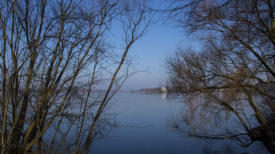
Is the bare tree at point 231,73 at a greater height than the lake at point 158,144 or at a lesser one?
greater

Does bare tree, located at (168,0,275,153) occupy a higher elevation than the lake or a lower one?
higher

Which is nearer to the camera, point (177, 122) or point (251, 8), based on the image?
point (251, 8)

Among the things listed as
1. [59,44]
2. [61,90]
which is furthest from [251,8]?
[61,90]

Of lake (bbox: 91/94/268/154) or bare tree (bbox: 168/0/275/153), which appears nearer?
bare tree (bbox: 168/0/275/153)

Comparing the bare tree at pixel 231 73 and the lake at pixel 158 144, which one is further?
the lake at pixel 158 144

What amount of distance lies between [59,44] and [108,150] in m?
6.78

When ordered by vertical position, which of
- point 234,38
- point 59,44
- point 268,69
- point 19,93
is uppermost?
point 234,38

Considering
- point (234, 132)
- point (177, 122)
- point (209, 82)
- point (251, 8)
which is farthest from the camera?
point (177, 122)

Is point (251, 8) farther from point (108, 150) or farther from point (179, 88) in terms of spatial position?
point (108, 150)

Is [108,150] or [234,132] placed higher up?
[234,132]

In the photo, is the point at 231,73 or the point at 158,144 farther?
the point at 158,144

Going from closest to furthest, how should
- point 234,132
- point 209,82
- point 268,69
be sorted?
point 268,69, point 209,82, point 234,132

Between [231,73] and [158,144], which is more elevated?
[231,73]

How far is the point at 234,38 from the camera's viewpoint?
417cm
